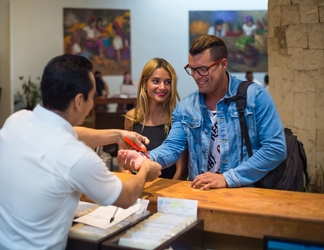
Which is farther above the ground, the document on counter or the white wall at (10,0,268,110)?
the white wall at (10,0,268,110)

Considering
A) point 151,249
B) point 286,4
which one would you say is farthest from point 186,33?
point 151,249

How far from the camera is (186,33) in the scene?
14.1 metres

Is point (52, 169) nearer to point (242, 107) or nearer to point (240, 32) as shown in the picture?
point (242, 107)

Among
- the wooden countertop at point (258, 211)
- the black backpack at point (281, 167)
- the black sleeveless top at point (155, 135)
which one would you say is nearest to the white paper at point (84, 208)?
the wooden countertop at point (258, 211)

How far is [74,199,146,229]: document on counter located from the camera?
2.14 m

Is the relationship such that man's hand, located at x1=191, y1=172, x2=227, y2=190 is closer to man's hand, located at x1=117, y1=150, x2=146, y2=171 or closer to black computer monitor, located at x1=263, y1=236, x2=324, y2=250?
man's hand, located at x1=117, y1=150, x2=146, y2=171

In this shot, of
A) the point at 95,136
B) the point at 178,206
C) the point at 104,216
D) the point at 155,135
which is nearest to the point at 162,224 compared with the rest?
the point at 178,206

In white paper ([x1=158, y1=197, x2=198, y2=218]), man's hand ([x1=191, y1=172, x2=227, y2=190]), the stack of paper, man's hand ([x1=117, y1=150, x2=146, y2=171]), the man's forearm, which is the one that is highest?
the man's forearm

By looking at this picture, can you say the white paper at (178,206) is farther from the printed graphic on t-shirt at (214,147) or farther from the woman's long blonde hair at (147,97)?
the woman's long blonde hair at (147,97)

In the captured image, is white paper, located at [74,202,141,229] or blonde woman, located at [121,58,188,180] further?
blonde woman, located at [121,58,188,180]

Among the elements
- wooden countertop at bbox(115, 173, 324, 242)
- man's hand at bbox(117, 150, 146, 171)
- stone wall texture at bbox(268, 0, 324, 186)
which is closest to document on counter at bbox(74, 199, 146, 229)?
wooden countertop at bbox(115, 173, 324, 242)

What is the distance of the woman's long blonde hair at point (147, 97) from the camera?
377cm

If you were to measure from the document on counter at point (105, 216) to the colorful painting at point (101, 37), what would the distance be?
11917 mm

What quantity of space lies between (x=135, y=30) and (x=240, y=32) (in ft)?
9.82
